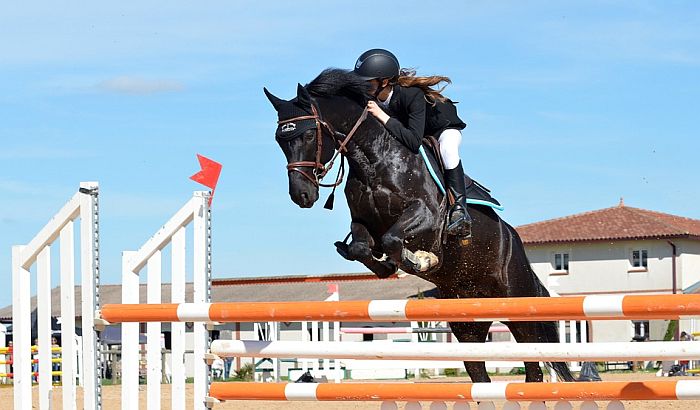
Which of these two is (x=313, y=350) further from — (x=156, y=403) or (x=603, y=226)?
(x=603, y=226)

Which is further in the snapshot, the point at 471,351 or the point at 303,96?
the point at 303,96

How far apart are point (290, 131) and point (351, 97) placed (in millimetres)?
521

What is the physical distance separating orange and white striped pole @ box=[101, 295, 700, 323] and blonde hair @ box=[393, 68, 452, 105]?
221 centimetres

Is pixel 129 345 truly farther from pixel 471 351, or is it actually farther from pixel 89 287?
pixel 471 351

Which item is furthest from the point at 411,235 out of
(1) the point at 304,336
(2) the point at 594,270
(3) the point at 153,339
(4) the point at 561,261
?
(4) the point at 561,261

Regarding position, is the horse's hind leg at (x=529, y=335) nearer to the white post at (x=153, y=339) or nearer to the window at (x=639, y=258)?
the white post at (x=153, y=339)

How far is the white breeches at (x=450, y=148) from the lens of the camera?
19.9 ft

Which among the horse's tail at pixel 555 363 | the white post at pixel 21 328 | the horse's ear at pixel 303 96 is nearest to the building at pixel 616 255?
the horse's tail at pixel 555 363

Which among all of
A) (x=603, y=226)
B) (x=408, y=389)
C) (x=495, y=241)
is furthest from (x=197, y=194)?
(x=603, y=226)

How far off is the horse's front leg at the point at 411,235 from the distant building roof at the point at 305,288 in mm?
30652

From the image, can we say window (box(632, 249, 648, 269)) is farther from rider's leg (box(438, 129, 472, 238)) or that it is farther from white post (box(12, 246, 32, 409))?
white post (box(12, 246, 32, 409))

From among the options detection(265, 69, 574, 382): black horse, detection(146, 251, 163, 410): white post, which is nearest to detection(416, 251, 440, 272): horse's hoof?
detection(265, 69, 574, 382): black horse

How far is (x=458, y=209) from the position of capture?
19.6 feet

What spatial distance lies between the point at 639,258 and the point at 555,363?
35.0 meters
